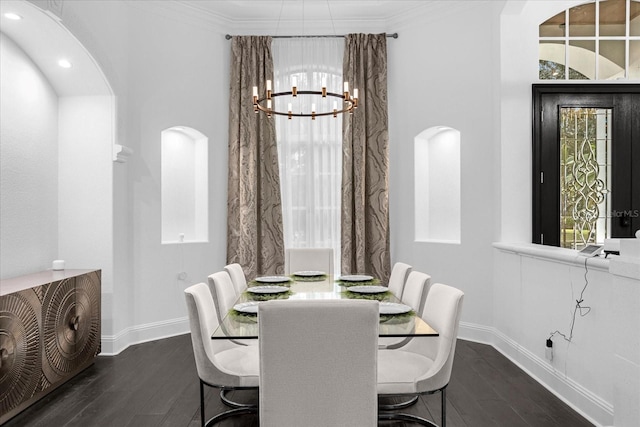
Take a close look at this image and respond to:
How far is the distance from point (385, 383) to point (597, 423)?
141cm

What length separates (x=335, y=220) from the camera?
550cm

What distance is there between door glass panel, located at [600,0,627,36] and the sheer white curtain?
101 inches

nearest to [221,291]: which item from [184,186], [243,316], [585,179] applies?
[243,316]

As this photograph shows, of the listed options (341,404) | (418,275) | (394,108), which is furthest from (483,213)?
(341,404)

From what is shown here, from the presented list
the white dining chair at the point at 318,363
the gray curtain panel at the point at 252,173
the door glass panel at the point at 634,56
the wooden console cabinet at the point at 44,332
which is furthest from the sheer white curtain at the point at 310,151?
the white dining chair at the point at 318,363

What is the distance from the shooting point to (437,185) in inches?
212

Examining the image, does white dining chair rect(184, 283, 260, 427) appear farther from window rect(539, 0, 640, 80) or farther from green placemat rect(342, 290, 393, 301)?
window rect(539, 0, 640, 80)

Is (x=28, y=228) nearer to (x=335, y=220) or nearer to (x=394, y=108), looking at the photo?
(x=335, y=220)

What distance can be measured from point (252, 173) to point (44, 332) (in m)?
2.64

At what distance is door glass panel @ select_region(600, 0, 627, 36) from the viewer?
15.1 ft

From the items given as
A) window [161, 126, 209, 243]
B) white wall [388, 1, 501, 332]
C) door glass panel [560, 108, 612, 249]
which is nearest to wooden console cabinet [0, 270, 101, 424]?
window [161, 126, 209, 243]

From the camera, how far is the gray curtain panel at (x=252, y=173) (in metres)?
5.32

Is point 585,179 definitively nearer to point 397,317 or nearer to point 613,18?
point 613,18

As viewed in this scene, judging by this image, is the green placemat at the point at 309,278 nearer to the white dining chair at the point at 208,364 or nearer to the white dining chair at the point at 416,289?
the white dining chair at the point at 416,289
